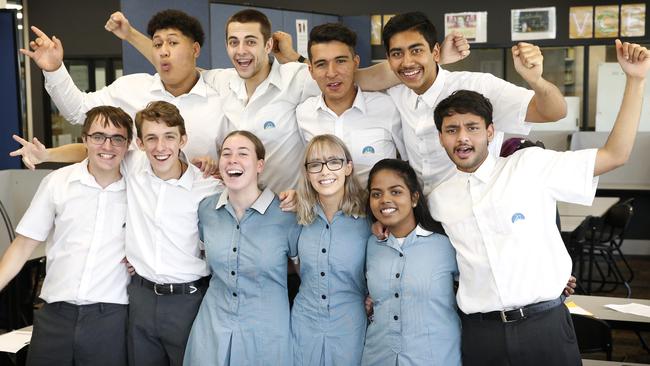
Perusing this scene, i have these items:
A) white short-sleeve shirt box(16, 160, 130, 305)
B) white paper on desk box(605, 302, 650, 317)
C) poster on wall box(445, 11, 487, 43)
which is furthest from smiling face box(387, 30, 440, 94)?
poster on wall box(445, 11, 487, 43)

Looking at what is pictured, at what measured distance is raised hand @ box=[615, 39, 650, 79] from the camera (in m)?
2.48

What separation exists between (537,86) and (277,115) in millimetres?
1264

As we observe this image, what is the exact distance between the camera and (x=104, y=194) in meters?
3.13

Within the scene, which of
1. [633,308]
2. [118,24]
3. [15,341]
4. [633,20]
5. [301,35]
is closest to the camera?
[15,341]

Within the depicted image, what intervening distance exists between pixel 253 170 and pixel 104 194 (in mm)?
690

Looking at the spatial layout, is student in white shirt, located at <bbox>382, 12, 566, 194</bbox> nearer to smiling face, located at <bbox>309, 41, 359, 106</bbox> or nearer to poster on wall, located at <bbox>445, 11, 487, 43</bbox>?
smiling face, located at <bbox>309, 41, 359, 106</bbox>

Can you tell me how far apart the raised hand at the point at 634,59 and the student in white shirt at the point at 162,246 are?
1.79 metres

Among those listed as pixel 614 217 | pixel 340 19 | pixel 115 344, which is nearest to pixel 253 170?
pixel 115 344

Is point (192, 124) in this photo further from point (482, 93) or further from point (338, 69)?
point (482, 93)

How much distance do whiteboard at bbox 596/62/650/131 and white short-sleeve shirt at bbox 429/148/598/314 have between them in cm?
747

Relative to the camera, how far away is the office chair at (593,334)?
353 cm

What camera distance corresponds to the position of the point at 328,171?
2908 millimetres

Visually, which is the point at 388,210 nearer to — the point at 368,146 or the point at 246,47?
the point at 368,146

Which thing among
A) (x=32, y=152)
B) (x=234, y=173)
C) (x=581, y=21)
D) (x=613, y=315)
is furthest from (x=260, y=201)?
(x=581, y=21)
